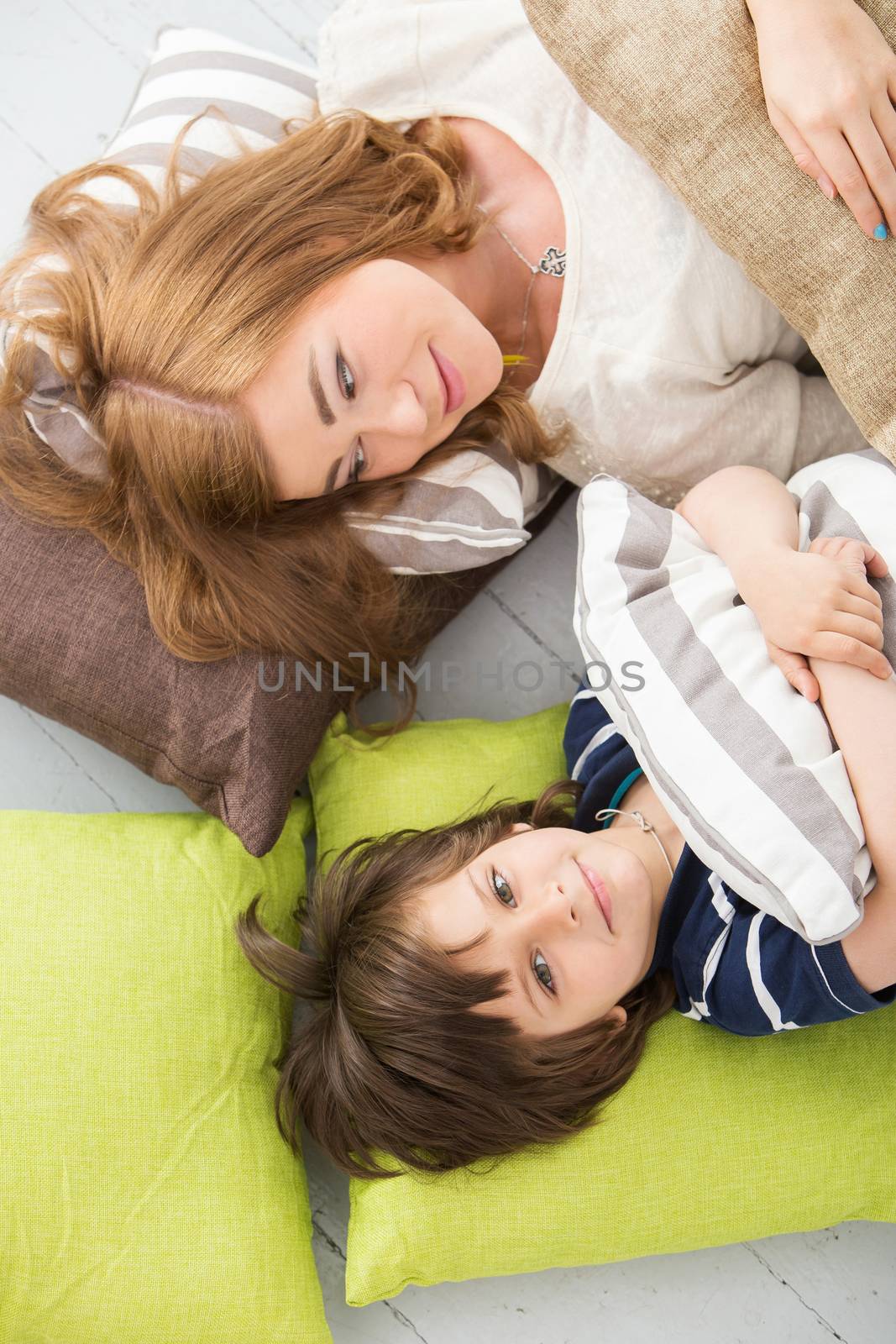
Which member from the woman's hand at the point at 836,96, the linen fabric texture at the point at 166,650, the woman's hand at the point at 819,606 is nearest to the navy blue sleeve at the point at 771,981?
the woman's hand at the point at 819,606

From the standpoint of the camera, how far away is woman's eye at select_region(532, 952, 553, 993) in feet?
4.40

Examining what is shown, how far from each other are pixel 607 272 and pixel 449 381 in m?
0.31

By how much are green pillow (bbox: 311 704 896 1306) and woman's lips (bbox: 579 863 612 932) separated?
25 cm

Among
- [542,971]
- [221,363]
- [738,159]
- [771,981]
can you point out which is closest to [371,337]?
[221,363]

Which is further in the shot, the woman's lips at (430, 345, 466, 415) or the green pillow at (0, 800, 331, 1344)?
the woman's lips at (430, 345, 466, 415)

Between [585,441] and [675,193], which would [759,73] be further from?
[585,441]

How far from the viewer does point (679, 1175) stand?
4.55ft

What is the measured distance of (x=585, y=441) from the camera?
1608 millimetres

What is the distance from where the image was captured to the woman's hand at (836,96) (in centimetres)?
123

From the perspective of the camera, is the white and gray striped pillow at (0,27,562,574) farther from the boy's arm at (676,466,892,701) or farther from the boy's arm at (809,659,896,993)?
the boy's arm at (809,659,896,993)

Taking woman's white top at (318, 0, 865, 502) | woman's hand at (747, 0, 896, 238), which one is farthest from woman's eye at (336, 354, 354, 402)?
woman's hand at (747, 0, 896, 238)

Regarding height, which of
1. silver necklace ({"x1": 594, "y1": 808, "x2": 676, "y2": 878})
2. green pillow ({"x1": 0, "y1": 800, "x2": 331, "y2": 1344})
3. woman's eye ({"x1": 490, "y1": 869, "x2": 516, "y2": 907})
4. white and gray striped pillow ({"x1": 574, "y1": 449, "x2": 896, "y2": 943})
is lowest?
green pillow ({"x1": 0, "y1": 800, "x2": 331, "y2": 1344})

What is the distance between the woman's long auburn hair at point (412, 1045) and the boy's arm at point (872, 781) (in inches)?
13.3

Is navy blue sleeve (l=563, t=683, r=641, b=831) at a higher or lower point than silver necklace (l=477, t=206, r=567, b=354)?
lower
